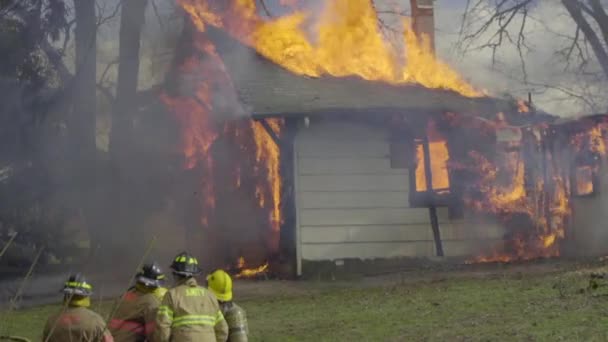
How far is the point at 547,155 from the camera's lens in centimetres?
1761

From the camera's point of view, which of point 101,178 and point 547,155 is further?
point 101,178

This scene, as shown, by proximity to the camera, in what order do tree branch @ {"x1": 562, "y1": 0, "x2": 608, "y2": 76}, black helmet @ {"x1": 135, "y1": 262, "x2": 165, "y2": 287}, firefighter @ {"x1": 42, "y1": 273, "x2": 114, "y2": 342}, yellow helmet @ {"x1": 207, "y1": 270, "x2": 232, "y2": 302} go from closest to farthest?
firefighter @ {"x1": 42, "y1": 273, "x2": 114, "y2": 342} < yellow helmet @ {"x1": 207, "y1": 270, "x2": 232, "y2": 302} < black helmet @ {"x1": 135, "y1": 262, "x2": 165, "y2": 287} < tree branch @ {"x1": 562, "y1": 0, "x2": 608, "y2": 76}

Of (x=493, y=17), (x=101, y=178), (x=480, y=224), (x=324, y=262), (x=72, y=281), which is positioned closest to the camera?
(x=72, y=281)

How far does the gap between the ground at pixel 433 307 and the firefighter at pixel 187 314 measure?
3347 mm

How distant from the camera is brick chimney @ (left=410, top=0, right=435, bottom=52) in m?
21.6

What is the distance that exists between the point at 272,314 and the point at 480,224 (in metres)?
6.67

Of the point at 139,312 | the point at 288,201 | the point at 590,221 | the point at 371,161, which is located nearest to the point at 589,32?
the point at 590,221

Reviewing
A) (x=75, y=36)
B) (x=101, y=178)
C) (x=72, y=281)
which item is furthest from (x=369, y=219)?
(x=72, y=281)

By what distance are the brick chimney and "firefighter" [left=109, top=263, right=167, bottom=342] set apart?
15.7 metres

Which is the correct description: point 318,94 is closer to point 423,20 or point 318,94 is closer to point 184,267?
point 423,20

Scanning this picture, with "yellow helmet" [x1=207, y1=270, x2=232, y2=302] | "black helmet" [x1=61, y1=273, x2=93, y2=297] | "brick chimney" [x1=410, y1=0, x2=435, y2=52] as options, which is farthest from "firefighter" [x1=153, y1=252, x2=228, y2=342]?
"brick chimney" [x1=410, y1=0, x2=435, y2=52]

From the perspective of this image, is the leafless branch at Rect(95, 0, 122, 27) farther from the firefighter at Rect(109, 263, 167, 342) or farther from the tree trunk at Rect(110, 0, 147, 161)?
the firefighter at Rect(109, 263, 167, 342)

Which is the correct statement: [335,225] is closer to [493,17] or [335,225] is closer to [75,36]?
[75,36]

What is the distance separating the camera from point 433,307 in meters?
11.1
